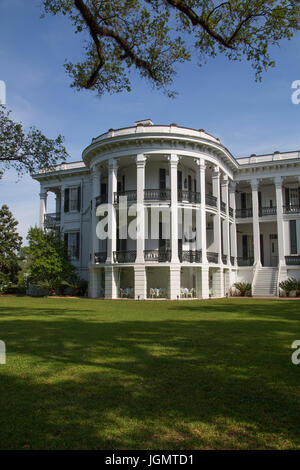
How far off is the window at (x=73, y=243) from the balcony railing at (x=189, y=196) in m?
10.7

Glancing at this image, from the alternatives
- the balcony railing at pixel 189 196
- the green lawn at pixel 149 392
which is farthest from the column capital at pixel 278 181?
the green lawn at pixel 149 392

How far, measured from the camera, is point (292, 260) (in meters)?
28.4

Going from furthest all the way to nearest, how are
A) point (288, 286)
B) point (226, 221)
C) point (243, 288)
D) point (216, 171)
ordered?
point (226, 221) → point (243, 288) → point (216, 171) → point (288, 286)

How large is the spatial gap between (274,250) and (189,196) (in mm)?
10436

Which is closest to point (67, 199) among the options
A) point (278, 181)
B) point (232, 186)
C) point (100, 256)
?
point (100, 256)

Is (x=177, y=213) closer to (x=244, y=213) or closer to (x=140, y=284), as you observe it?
(x=140, y=284)

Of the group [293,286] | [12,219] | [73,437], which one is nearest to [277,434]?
[73,437]

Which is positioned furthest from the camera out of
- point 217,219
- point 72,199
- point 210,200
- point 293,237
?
point 72,199

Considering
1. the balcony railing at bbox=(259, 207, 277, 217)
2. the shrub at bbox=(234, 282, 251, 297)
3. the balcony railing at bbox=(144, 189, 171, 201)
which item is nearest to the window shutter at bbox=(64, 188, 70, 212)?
the balcony railing at bbox=(144, 189, 171, 201)

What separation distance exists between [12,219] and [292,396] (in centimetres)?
3433

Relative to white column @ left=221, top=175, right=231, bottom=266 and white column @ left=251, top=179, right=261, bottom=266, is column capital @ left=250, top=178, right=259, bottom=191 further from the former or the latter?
white column @ left=221, top=175, right=231, bottom=266

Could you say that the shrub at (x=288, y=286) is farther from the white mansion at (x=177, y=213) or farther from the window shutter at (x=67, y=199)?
the window shutter at (x=67, y=199)

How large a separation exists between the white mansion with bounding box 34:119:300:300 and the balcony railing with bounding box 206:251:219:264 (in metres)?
0.08
